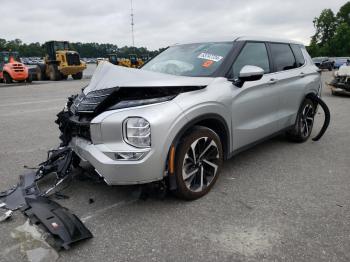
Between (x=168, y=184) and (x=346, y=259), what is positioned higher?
(x=168, y=184)

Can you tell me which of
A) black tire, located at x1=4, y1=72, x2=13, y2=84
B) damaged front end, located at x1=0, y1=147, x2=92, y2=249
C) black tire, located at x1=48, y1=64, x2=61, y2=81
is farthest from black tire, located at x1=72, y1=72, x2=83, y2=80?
damaged front end, located at x1=0, y1=147, x2=92, y2=249

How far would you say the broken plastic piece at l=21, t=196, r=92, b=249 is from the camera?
271 centimetres

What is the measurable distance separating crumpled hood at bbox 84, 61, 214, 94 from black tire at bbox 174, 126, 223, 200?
19.9 inches

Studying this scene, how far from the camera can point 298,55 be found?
5.57 meters

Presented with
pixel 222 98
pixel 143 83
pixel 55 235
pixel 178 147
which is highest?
pixel 143 83

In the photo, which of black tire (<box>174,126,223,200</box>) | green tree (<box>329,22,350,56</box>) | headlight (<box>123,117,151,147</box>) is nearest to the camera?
headlight (<box>123,117,151,147</box>)

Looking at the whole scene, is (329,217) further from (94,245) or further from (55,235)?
(55,235)

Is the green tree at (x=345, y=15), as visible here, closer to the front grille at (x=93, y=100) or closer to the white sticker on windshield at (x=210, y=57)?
the white sticker on windshield at (x=210, y=57)

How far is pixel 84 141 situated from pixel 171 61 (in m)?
1.73

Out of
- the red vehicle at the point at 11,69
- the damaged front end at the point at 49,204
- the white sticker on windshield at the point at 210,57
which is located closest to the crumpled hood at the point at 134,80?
the white sticker on windshield at the point at 210,57

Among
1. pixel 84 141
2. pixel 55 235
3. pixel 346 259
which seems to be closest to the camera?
pixel 346 259

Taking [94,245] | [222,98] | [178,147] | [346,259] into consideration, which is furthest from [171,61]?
[346,259]

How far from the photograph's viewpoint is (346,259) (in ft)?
8.21

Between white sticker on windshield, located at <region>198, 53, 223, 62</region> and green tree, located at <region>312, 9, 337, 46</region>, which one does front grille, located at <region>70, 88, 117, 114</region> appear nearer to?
white sticker on windshield, located at <region>198, 53, 223, 62</region>
